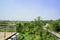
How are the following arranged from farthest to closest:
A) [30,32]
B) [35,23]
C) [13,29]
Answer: [35,23], [30,32], [13,29]

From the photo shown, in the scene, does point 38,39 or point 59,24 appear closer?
point 38,39

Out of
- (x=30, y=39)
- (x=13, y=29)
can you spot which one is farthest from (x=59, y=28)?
(x=13, y=29)

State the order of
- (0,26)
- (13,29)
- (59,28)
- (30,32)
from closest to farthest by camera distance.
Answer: (0,26)
(13,29)
(30,32)
(59,28)

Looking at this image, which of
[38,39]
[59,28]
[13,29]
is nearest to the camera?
[13,29]

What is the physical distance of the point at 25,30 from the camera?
1612 centimetres

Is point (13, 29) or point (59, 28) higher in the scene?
point (13, 29)

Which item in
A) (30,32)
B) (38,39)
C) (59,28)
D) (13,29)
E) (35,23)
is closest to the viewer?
(13,29)

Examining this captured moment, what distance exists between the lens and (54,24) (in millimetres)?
31969

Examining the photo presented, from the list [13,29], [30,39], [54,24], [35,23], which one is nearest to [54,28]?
[54,24]

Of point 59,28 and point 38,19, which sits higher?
point 38,19

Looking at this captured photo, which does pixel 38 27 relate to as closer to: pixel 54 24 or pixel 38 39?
pixel 38 39

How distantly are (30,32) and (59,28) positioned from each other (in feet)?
57.5

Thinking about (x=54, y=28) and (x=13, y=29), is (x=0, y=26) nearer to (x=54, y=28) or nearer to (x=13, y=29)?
(x=13, y=29)

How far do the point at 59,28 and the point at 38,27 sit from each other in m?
16.6
